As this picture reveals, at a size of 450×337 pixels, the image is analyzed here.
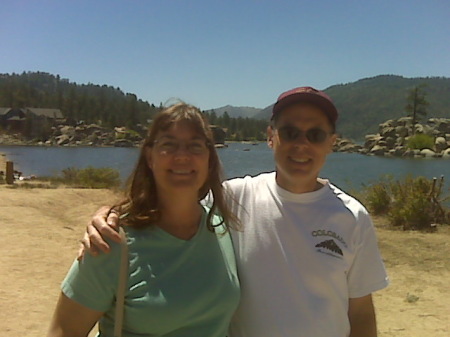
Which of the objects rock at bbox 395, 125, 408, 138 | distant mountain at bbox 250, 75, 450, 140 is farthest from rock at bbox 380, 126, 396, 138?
distant mountain at bbox 250, 75, 450, 140

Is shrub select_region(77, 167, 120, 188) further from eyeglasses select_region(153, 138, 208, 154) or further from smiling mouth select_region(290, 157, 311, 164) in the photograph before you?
eyeglasses select_region(153, 138, 208, 154)

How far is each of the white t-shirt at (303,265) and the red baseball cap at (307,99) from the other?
362mm

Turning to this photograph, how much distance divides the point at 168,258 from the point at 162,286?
0.35ft

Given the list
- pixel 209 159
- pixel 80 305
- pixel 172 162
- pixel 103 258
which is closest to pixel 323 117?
pixel 209 159

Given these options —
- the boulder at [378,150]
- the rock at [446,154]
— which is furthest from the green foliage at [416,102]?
the rock at [446,154]

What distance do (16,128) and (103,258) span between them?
108763mm

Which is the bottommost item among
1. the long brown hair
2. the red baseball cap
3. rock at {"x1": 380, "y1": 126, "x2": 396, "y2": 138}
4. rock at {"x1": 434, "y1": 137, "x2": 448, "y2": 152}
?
rock at {"x1": 434, "y1": 137, "x2": 448, "y2": 152}

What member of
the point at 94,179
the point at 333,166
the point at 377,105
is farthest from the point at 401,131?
the point at 377,105

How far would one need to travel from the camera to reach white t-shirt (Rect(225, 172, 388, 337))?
190cm

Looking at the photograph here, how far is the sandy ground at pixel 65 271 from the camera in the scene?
530 cm

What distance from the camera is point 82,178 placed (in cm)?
1959

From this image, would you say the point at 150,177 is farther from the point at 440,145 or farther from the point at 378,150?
the point at 378,150

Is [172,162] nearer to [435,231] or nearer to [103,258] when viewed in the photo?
[103,258]

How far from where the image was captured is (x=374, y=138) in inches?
3105
